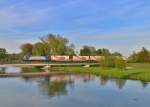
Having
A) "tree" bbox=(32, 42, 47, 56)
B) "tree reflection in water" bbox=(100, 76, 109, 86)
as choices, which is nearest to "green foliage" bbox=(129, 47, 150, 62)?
"tree" bbox=(32, 42, 47, 56)

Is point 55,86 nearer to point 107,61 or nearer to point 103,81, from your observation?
point 103,81

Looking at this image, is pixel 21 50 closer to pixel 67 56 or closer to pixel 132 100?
pixel 67 56

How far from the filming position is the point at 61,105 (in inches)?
1286

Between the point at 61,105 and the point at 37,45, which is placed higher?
the point at 37,45

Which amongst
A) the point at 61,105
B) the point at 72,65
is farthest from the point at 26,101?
the point at 72,65

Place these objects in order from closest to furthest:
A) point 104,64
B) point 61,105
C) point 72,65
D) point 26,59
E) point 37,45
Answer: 1. point 61,105
2. point 104,64
3. point 72,65
4. point 26,59
5. point 37,45

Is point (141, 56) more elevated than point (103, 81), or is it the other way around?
point (141, 56)

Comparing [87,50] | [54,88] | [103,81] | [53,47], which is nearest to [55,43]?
[53,47]

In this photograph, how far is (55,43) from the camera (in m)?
139

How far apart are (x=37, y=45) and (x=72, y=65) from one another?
29.6m

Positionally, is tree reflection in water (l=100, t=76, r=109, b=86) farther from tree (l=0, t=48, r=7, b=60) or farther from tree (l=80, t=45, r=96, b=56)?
tree (l=0, t=48, r=7, b=60)

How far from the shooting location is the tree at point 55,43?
140 metres

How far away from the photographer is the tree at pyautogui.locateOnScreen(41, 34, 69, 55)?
458ft

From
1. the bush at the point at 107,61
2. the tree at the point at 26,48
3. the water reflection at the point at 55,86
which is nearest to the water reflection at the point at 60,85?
the water reflection at the point at 55,86
